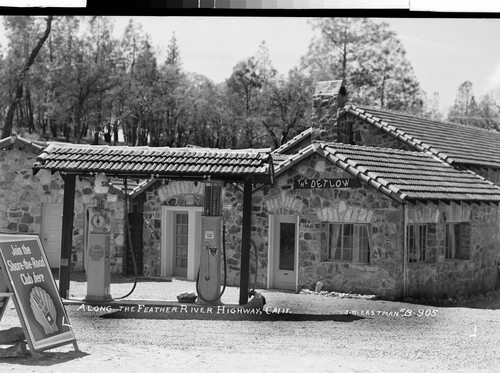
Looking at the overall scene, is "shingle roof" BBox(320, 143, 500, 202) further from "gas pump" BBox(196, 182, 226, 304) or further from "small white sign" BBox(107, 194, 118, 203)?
"small white sign" BBox(107, 194, 118, 203)

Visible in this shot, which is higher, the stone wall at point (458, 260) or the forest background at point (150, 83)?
the forest background at point (150, 83)

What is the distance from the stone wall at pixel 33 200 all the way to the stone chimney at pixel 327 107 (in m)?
1.87

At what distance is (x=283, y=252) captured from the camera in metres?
8.02

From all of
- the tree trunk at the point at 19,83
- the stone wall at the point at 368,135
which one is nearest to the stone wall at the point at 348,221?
the stone wall at the point at 368,135

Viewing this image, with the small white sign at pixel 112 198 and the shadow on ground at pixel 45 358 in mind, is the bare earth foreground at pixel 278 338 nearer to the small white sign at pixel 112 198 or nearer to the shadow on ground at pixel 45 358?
the shadow on ground at pixel 45 358

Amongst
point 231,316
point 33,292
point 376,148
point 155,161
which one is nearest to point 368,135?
point 376,148

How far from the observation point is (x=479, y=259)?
8.28 m

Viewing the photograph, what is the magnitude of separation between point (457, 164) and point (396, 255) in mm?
1173

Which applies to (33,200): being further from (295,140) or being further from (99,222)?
(295,140)

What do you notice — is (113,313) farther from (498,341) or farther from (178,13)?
(498,341)

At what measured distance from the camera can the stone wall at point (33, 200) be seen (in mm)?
6680

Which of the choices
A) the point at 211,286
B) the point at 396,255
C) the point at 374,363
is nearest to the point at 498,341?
the point at 374,363

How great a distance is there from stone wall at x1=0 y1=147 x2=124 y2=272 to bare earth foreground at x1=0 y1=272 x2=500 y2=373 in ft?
1.15

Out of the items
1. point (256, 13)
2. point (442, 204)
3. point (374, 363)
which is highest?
point (256, 13)
